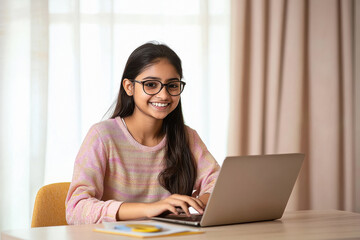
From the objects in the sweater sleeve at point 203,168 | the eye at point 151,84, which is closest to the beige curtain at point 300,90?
the sweater sleeve at point 203,168

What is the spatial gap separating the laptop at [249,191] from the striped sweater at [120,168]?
33 centimetres

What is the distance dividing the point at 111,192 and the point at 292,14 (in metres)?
1.76

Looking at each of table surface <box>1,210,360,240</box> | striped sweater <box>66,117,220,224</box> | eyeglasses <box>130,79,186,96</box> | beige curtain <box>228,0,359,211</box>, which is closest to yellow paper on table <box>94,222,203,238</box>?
table surface <box>1,210,360,240</box>

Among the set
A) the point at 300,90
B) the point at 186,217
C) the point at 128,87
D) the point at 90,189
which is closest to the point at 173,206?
the point at 186,217

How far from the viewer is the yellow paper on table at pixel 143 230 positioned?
121cm

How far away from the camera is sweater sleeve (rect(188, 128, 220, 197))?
1.93 metres

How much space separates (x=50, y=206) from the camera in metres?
1.80

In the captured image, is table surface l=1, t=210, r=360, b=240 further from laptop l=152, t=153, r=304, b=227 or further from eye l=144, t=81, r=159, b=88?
eye l=144, t=81, r=159, b=88

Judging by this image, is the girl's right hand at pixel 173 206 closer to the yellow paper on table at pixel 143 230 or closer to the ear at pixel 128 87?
the yellow paper on table at pixel 143 230

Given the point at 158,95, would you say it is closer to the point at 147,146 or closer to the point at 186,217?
the point at 147,146

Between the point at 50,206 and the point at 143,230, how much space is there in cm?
69

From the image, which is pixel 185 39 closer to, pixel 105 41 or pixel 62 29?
pixel 105 41

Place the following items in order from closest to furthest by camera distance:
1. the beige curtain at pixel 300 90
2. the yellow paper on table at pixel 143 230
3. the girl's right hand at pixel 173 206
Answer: the yellow paper on table at pixel 143 230 < the girl's right hand at pixel 173 206 < the beige curtain at pixel 300 90

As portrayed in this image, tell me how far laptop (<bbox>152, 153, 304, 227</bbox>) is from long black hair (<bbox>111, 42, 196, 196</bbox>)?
39 centimetres
